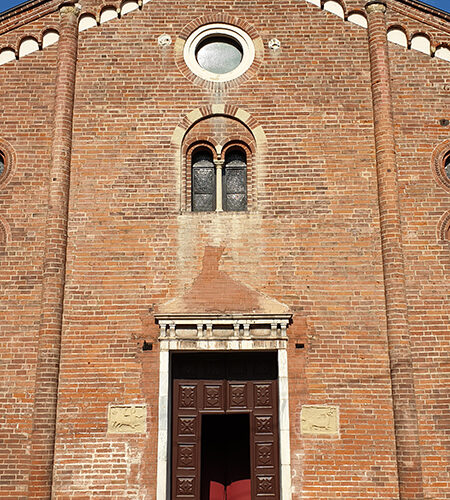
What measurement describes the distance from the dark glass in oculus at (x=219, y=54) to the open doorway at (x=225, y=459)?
6.02m

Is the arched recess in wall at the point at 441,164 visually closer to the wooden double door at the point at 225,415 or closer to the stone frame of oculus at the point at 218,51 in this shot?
the stone frame of oculus at the point at 218,51

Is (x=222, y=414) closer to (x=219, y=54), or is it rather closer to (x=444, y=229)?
(x=444, y=229)

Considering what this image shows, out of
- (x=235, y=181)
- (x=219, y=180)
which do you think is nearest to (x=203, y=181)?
(x=219, y=180)

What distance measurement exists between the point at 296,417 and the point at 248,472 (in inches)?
84.0

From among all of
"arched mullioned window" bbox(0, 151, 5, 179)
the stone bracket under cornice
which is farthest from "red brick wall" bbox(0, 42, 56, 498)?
the stone bracket under cornice

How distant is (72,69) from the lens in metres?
12.2

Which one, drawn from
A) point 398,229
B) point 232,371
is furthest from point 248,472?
point 398,229

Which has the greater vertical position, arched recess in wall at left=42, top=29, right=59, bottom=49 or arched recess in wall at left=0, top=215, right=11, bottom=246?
arched recess in wall at left=42, top=29, right=59, bottom=49

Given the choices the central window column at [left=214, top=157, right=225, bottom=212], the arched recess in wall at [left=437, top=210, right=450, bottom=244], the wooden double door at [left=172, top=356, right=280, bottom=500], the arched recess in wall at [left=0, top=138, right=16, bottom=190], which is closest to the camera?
the wooden double door at [left=172, top=356, right=280, bottom=500]

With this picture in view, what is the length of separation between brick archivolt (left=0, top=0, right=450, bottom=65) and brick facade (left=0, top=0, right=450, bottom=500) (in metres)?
0.05

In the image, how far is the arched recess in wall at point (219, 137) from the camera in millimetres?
11766

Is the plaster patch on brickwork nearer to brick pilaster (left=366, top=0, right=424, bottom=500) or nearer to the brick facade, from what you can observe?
the brick facade

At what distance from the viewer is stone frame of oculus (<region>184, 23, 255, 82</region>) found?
40.7 feet

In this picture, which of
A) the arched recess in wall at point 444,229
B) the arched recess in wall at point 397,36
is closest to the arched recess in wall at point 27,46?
the arched recess in wall at point 397,36
